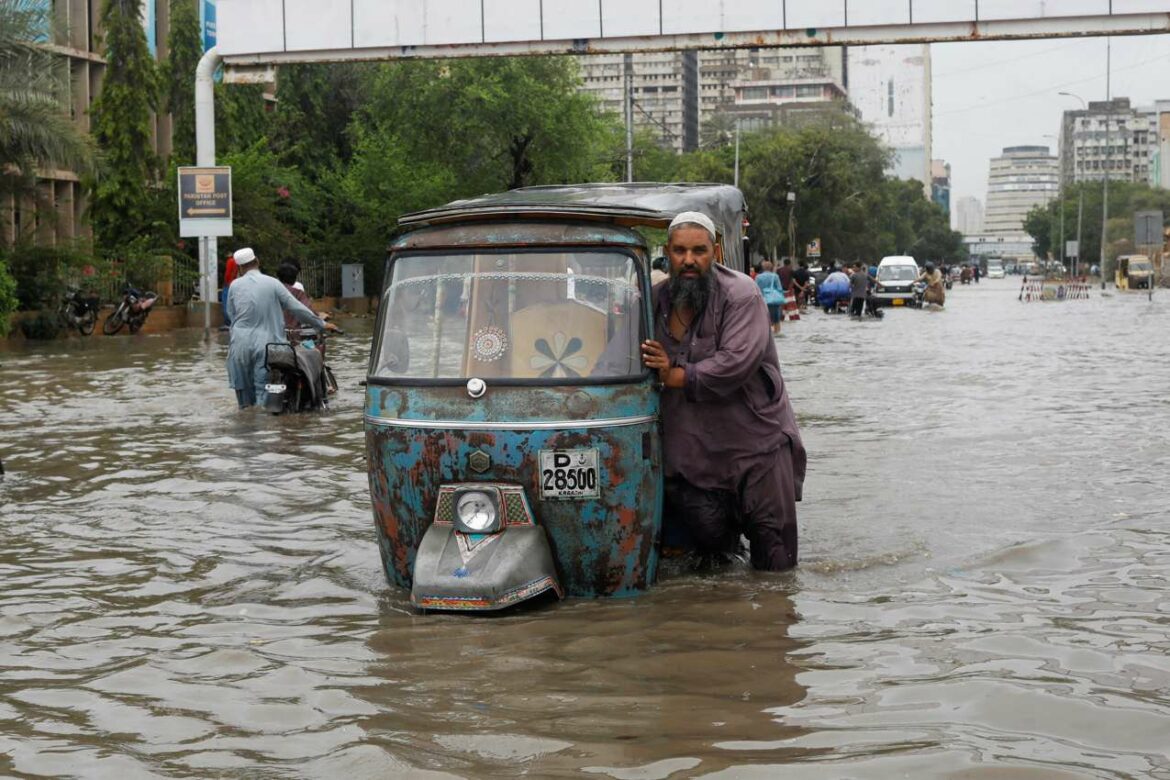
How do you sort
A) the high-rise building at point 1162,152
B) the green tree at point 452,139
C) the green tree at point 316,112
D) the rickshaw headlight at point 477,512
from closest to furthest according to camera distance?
1. the rickshaw headlight at point 477,512
2. the green tree at point 452,139
3. the green tree at point 316,112
4. the high-rise building at point 1162,152

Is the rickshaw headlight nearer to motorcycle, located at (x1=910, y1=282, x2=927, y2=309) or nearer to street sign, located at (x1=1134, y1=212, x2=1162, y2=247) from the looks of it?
street sign, located at (x1=1134, y1=212, x2=1162, y2=247)

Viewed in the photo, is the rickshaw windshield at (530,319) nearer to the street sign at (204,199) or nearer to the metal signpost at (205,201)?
the metal signpost at (205,201)

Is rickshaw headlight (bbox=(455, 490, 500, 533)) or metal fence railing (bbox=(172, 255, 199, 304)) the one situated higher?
metal fence railing (bbox=(172, 255, 199, 304))

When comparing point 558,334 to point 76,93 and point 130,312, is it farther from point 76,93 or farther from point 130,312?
point 76,93

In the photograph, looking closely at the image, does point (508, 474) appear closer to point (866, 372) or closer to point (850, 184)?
point (866, 372)

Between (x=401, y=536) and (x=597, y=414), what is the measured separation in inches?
41.4

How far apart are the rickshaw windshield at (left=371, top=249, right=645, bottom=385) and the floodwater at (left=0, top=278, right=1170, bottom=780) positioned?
1.05 meters

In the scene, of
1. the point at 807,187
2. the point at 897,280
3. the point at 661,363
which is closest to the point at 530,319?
the point at 661,363

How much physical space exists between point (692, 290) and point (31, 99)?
24.3m

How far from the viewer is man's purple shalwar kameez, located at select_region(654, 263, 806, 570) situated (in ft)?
23.8

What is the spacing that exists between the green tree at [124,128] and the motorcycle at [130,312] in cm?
404

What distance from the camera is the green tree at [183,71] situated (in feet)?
146

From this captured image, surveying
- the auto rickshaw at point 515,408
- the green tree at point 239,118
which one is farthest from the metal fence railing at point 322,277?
the auto rickshaw at point 515,408

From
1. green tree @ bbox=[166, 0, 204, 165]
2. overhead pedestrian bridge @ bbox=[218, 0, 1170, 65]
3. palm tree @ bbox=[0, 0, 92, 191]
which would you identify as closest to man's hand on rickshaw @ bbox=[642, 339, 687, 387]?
overhead pedestrian bridge @ bbox=[218, 0, 1170, 65]
